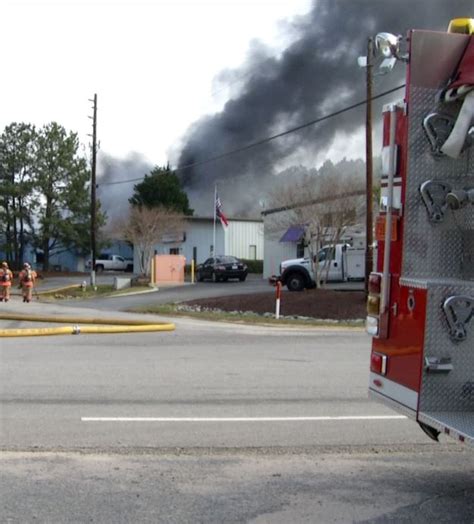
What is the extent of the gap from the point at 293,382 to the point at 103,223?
51227 mm

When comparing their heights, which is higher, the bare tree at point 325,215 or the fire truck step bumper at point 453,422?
the bare tree at point 325,215

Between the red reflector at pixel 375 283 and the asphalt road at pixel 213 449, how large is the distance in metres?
1.38

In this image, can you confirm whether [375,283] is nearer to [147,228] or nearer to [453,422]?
[453,422]

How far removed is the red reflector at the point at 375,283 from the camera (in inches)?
175

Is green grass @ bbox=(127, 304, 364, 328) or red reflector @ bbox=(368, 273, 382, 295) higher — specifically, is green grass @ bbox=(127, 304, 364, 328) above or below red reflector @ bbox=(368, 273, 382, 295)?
below

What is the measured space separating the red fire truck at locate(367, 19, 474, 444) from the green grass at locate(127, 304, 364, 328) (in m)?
12.4

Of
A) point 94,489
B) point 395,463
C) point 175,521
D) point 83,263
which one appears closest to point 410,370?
point 395,463

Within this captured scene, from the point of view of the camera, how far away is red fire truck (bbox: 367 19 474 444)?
403 cm

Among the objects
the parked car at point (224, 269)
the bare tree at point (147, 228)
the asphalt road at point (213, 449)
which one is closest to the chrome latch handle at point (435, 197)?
the asphalt road at point (213, 449)

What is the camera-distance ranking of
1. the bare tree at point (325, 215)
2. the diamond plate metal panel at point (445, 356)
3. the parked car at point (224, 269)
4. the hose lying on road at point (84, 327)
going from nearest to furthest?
1. the diamond plate metal panel at point (445, 356)
2. the hose lying on road at point (84, 327)
3. the bare tree at point (325, 215)
4. the parked car at point (224, 269)

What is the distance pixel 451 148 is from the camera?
4141 millimetres

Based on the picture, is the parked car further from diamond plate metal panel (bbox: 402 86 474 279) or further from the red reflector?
diamond plate metal panel (bbox: 402 86 474 279)

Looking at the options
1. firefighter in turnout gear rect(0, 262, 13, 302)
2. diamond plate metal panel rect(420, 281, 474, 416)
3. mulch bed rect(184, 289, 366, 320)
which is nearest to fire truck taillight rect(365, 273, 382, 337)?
diamond plate metal panel rect(420, 281, 474, 416)

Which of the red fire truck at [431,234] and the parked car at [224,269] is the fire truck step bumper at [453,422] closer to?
the red fire truck at [431,234]
